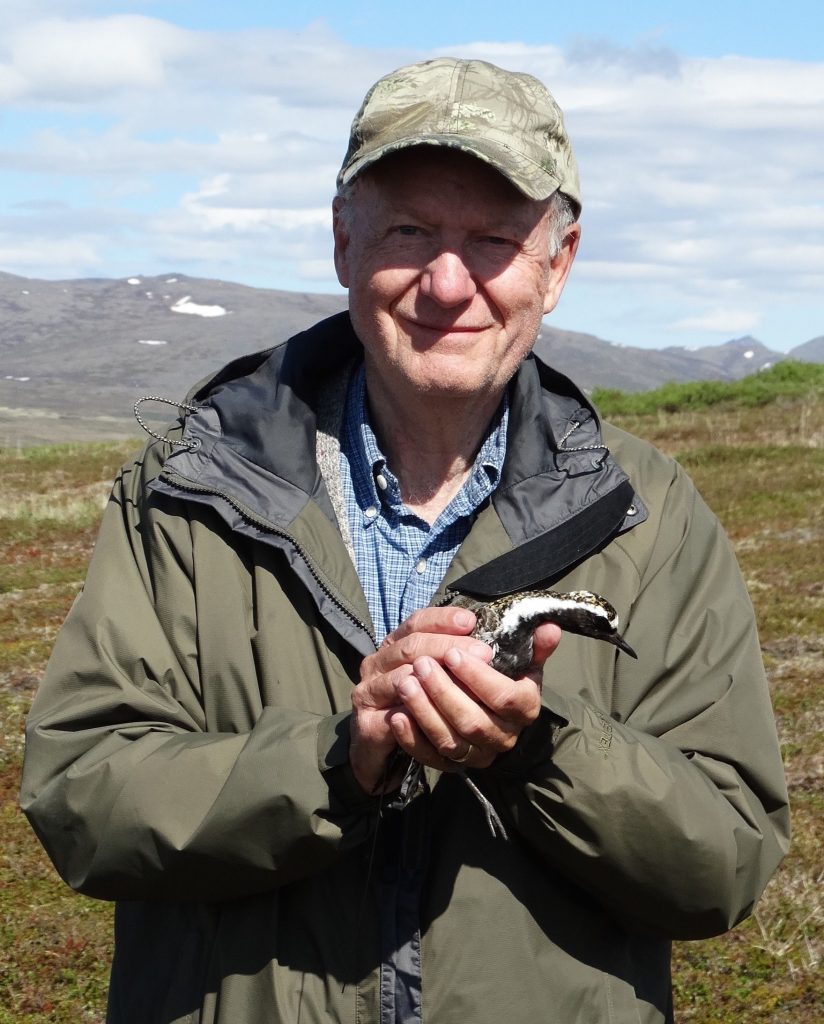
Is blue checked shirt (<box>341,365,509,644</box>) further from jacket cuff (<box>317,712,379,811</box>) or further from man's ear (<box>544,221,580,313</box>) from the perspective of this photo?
jacket cuff (<box>317,712,379,811</box>)

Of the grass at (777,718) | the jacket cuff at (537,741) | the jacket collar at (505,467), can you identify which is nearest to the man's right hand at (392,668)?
the jacket cuff at (537,741)

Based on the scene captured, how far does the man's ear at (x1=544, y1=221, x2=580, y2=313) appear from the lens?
3949 mm

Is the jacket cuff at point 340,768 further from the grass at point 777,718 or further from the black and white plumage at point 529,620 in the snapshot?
the grass at point 777,718

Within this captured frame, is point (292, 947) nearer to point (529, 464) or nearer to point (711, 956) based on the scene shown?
point (529, 464)

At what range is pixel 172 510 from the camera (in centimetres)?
353

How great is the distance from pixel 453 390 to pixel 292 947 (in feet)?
5.02

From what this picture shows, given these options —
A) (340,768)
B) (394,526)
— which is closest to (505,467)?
(394,526)

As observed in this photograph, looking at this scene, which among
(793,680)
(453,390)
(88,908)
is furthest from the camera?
(793,680)

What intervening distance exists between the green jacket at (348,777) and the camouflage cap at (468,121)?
0.83 metres

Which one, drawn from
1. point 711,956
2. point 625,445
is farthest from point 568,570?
point 711,956

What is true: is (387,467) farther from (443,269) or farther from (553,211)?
(553,211)

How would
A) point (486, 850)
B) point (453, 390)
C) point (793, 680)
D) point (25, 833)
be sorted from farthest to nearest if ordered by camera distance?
1. point (793, 680)
2. point (25, 833)
3. point (453, 390)
4. point (486, 850)

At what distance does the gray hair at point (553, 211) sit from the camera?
3.81 meters

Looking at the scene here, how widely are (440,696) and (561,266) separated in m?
1.62
